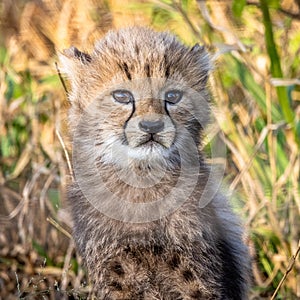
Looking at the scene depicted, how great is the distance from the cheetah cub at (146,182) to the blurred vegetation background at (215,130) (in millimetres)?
500

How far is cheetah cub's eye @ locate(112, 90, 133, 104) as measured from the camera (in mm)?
2885

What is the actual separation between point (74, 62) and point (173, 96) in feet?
1.48

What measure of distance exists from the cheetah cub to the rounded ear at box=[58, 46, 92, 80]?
0.05 meters

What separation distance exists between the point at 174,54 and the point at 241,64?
1.35 m

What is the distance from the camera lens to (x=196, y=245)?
298cm

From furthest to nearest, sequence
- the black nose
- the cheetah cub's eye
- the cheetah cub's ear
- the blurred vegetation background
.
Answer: the blurred vegetation background
the cheetah cub's ear
the cheetah cub's eye
the black nose

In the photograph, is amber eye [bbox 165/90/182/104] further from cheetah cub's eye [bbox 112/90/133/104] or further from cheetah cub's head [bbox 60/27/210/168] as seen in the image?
cheetah cub's eye [bbox 112/90/133/104]

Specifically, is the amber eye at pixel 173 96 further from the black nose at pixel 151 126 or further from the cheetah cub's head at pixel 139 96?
the black nose at pixel 151 126

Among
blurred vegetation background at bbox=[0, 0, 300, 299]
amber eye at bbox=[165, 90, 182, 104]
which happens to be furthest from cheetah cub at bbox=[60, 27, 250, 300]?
blurred vegetation background at bbox=[0, 0, 300, 299]

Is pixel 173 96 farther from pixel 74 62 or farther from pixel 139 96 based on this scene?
pixel 74 62

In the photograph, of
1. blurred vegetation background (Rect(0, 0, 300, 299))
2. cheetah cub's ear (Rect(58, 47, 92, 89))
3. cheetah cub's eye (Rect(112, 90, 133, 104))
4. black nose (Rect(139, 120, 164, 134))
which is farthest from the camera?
blurred vegetation background (Rect(0, 0, 300, 299))

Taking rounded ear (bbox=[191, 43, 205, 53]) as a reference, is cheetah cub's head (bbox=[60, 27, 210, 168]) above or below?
below

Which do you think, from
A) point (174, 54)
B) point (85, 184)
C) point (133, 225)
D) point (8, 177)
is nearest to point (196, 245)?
point (133, 225)

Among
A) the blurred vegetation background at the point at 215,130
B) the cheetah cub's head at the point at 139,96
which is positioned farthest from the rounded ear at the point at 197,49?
the blurred vegetation background at the point at 215,130
